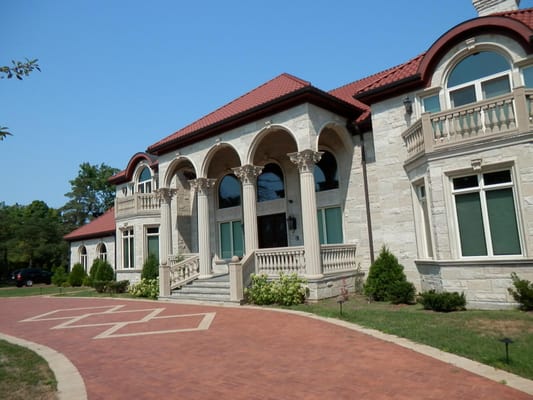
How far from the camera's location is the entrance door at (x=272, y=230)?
18.1m

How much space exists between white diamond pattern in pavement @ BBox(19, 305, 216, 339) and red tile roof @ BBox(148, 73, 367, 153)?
7.95 metres

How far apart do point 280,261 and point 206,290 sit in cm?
341

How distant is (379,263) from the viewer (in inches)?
488

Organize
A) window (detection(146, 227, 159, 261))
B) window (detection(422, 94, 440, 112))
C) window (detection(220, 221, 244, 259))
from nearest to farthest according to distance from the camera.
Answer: window (detection(422, 94, 440, 112)) → window (detection(220, 221, 244, 259)) → window (detection(146, 227, 159, 261))

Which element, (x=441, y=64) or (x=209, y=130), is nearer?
(x=441, y=64)

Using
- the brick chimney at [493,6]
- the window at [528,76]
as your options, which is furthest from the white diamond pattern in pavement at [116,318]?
the brick chimney at [493,6]

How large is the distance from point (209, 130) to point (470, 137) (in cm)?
1047

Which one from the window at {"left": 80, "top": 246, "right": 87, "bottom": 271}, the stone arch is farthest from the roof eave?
the window at {"left": 80, "top": 246, "right": 87, "bottom": 271}

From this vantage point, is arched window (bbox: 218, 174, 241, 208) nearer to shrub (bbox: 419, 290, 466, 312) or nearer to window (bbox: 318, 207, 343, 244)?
window (bbox: 318, 207, 343, 244)

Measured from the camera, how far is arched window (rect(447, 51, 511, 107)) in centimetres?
1125

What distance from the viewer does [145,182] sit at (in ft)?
79.8

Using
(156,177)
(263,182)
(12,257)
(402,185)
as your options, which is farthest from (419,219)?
(12,257)

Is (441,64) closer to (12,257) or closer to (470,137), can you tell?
(470,137)

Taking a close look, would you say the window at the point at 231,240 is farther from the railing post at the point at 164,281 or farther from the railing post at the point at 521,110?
the railing post at the point at 521,110
